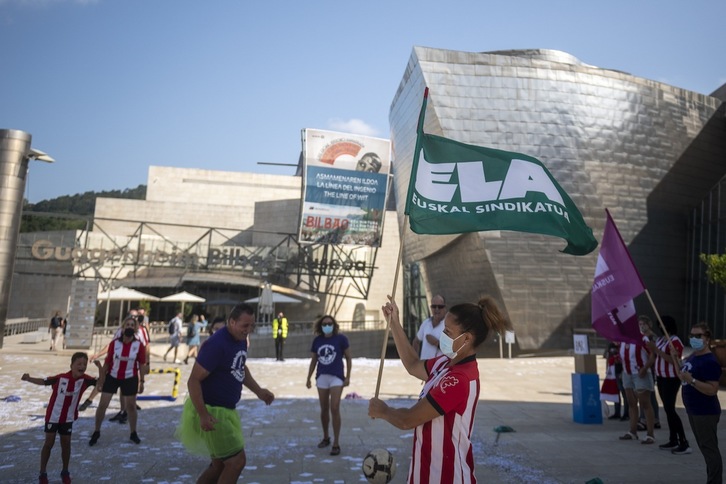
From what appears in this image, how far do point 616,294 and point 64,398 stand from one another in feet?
22.5

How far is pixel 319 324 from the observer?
22.3 feet

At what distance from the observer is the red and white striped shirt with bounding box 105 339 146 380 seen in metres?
6.93

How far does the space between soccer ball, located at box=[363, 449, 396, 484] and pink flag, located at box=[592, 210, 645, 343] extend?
15.2 feet

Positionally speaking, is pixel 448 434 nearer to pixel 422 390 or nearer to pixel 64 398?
pixel 422 390

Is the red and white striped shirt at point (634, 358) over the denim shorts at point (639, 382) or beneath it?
over

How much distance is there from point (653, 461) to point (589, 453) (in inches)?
27.8

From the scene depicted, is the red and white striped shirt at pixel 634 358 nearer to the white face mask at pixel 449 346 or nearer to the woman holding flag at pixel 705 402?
the woman holding flag at pixel 705 402

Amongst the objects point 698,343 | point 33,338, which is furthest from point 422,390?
point 33,338

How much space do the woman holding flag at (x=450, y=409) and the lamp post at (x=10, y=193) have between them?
20.1 meters

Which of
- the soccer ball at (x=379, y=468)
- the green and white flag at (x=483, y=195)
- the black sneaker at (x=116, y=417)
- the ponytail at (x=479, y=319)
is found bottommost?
the black sneaker at (x=116, y=417)

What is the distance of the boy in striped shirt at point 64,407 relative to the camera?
16.2 feet

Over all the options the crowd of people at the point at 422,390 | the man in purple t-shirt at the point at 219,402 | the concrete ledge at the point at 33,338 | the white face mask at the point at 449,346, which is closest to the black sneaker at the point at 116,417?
the crowd of people at the point at 422,390

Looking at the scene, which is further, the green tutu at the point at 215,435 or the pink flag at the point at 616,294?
the pink flag at the point at 616,294

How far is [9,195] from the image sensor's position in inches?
720
